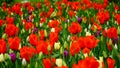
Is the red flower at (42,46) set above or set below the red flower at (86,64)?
below

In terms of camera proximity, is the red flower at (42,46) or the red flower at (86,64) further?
the red flower at (42,46)

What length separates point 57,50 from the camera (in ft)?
14.6

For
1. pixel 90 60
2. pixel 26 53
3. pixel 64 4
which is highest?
pixel 90 60

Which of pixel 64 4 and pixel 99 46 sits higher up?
pixel 99 46

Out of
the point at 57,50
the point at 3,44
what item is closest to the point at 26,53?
the point at 3,44

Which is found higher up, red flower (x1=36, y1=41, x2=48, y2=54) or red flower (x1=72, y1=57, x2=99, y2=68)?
red flower (x1=72, y1=57, x2=99, y2=68)

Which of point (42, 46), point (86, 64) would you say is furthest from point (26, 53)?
point (86, 64)

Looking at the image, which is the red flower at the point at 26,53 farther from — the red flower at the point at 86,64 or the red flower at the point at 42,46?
the red flower at the point at 86,64

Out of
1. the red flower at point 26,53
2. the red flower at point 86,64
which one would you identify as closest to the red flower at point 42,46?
the red flower at point 26,53

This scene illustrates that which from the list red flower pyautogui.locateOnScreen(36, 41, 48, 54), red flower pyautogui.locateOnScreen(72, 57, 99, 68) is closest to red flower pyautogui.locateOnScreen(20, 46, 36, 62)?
red flower pyautogui.locateOnScreen(36, 41, 48, 54)

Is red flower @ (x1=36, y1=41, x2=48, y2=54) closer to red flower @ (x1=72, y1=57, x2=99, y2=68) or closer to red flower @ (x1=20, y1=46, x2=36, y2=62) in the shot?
red flower @ (x1=20, y1=46, x2=36, y2=62)

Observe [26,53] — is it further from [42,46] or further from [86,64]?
[86,64]

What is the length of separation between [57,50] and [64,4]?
603 centimetres

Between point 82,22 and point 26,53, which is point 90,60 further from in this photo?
point 82,22
